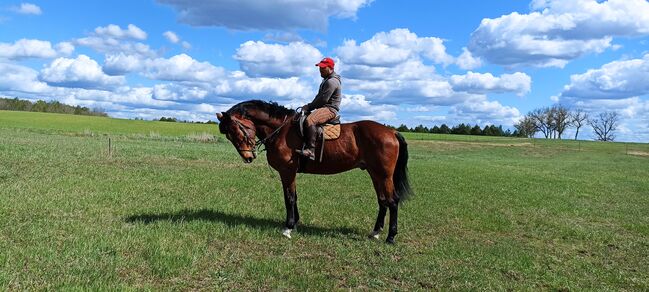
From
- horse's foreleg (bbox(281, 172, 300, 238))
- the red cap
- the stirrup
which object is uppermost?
the red cap

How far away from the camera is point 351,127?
917 cm

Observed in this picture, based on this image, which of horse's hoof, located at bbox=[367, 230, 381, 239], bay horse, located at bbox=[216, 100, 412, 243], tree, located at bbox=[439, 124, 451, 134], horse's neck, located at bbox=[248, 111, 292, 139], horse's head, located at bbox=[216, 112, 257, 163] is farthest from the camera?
tree, located at bbox=[439, 124, 451, 134]

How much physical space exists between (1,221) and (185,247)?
3270mm

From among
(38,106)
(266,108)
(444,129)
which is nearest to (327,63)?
(266,108)

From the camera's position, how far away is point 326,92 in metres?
8.72

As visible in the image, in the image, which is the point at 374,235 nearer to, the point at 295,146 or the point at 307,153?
the point at 307,153

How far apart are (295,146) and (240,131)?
3.43ft

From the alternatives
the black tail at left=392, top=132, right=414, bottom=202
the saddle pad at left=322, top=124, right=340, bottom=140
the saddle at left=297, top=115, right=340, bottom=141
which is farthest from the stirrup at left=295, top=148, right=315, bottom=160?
the black tail at left=392, top=132, right=414, bottom=202

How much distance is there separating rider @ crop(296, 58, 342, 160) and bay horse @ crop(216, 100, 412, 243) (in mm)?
316

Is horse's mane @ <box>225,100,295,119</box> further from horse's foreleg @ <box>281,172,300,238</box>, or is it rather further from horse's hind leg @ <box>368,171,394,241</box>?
horse's hind leg @ <box>368,171,394,241</box>

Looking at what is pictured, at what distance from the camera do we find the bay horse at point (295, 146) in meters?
8.79

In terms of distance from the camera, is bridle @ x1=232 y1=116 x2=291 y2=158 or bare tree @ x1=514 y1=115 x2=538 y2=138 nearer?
bridle @ x1=232 y1=116 x2=291 y2=158

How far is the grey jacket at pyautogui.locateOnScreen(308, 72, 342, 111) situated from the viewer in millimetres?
8695

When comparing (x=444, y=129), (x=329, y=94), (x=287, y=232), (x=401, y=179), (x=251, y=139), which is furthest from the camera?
(x=444, y=129)
